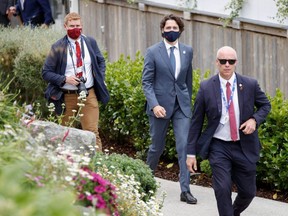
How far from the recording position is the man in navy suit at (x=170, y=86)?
950 centimetres

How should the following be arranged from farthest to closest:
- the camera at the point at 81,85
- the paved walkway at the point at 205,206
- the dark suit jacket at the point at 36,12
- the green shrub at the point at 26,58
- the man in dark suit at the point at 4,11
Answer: the man in dark suit at the point at 4,11 < the dark suit jacket at the point at 36,12 < the green shrub at the point at 26,58 < the camera at the point at 81,85 < the paved walkway at the point at 205,206

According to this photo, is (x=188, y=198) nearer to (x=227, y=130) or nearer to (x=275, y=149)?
(x=275, y=149)

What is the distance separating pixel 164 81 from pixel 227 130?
1.78 meters

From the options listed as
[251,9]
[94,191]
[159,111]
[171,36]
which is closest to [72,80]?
[159,111]

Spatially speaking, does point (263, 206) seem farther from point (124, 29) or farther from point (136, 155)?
point (124, 29)

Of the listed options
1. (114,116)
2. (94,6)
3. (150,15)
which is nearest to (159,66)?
(114,116)

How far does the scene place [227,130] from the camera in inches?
310

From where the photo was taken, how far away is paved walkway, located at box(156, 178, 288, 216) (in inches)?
356

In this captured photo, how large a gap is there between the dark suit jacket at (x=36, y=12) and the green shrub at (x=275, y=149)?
6.40 meters

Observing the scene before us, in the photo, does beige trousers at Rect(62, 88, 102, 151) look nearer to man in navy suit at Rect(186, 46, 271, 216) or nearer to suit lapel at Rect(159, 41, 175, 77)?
suit lapel at Rect(159, 41, 175, 77)

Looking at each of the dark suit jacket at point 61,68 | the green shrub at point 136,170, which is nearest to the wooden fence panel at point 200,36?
the dark suit jacket at point 61,68

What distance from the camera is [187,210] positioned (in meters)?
9.11

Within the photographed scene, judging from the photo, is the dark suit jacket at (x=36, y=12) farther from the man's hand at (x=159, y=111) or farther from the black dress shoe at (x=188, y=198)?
the black dress shoe at (x=188, y=198)

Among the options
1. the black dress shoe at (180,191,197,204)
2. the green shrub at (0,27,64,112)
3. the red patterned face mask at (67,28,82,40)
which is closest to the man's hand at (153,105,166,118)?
the black dress shoe at (180,191,197,204)
